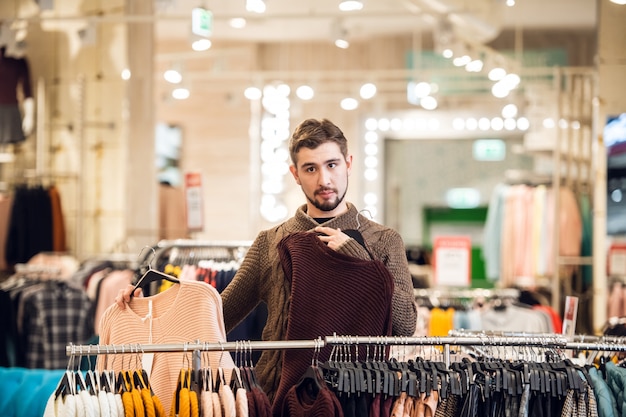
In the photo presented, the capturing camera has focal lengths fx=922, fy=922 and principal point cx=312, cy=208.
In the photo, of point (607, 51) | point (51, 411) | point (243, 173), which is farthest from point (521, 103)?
point (51, 411)

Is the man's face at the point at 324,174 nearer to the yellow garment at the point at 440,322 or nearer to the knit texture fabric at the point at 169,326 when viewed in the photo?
the knit texture fabric at the point at 169,326

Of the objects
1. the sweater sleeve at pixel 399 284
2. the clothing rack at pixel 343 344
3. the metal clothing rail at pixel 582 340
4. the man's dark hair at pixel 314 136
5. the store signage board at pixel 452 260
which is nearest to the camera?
the clothing rack at pixel 343 344

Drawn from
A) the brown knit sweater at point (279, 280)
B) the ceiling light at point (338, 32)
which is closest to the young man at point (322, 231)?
the brown knit sweater at point (279, 280)

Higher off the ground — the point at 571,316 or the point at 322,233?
the point at 322,233

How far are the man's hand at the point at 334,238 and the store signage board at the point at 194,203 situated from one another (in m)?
2.49

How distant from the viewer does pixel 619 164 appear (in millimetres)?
5441

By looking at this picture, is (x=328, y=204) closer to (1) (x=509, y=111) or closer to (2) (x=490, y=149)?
(1) (x=509, y=111)

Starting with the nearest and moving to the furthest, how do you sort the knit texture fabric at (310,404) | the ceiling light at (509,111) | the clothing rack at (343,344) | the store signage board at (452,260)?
the knit texture fabric at (310,404) < the clothing rack at (343,344) < the store signage board at (452,260) < the ceiling light at (509,111)

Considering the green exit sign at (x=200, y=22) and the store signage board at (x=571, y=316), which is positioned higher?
the green exit sign at (x=200, y=22)

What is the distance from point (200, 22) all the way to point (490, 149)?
257 inches

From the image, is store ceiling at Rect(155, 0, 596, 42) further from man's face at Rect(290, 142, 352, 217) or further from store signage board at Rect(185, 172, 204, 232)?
man's face at Rect(290, 142, 352, 217)

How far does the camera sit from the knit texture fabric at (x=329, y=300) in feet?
9.40

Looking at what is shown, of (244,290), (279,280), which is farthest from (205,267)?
(279,280)

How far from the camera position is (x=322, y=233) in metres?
3.04
